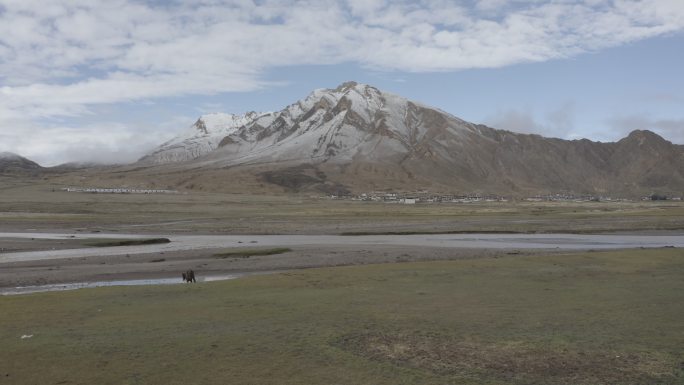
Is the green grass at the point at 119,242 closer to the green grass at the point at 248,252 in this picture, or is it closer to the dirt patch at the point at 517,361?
the green grass at the point at 248,252

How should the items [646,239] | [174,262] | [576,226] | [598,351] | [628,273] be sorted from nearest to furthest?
[598,351] → [628,273] → [174,262] → [646,239] → [576,226]

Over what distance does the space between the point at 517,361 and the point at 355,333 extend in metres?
4.62

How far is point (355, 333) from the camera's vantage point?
1630 centimetres

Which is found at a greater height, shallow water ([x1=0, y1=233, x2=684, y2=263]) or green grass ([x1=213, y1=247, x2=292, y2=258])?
green grass ([x1=213, y1=247, x2=292, y2=258])

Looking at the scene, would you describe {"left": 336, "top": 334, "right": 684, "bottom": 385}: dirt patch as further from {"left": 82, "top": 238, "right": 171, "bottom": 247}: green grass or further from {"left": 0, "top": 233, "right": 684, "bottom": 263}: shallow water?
{"left": 82, "top": 238, "right": 171, "bottom": 247}: green grass

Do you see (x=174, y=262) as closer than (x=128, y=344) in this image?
No

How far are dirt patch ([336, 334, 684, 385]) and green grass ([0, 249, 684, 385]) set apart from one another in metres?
0.04

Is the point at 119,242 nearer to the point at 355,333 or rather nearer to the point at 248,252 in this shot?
the point at 248,252

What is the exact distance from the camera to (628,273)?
3016 centimetres

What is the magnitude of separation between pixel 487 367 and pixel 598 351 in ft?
10.3

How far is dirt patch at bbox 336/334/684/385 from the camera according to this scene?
12.3m

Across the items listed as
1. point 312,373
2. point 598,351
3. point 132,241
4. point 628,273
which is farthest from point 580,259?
point 132,241

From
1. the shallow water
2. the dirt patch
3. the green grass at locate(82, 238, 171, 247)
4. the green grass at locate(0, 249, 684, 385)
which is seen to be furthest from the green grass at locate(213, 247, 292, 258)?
the dirt patch

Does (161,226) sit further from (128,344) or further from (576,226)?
(128,344)
